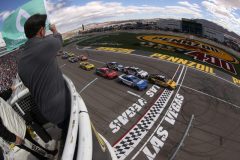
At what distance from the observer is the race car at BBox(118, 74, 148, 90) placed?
20.6 metres

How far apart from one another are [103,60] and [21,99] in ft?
79.1

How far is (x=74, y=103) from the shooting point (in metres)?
2.89

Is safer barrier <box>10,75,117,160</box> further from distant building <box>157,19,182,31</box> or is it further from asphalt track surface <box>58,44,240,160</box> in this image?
distant building <box>157,19,182,31</box>

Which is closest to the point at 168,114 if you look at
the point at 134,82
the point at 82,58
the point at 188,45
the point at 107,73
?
the point at 134,82

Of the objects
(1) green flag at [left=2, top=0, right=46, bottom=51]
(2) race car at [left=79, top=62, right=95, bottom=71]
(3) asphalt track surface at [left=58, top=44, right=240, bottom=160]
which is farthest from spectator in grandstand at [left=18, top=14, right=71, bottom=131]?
(2) race car at [left=79, top=62, right=95, bottom=71]

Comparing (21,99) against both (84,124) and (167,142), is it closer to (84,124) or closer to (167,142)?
(84,124)

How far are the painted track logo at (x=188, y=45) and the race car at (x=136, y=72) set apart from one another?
11.1m

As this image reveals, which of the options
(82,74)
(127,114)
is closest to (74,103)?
(127,114)

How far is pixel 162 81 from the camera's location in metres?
21.3

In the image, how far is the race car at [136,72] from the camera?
23.3 meters

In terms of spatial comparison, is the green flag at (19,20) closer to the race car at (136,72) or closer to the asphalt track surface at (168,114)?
the asphalt track surface at (168,114)

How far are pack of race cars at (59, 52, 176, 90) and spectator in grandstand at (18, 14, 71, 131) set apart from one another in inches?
702

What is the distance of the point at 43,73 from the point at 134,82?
1850 centimetres

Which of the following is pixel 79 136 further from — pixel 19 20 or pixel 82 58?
pixel 82 58
